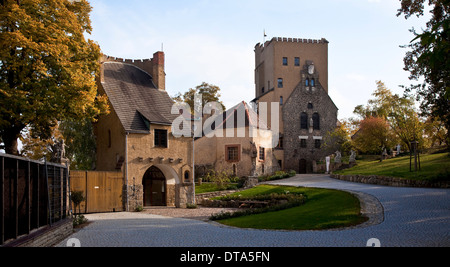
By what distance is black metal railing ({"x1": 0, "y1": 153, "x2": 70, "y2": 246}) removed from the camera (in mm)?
9133

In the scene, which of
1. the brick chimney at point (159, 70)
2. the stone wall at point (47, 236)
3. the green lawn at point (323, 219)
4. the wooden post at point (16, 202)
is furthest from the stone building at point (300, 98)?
the wooden post at point (16, 202)

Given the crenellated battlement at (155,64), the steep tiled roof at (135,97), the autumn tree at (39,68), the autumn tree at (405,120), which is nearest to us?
the autumn tree at (39,68)

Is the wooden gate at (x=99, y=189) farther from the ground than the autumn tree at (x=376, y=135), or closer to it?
closer to it

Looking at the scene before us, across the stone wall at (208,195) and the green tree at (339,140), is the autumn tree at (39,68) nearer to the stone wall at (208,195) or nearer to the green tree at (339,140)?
the stone wall at (208,195)

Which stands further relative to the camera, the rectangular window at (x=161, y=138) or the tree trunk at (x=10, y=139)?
the rectangular window at (x=161, y=138)

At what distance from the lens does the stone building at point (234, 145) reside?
41.2 meters

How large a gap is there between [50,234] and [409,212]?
41.6ft

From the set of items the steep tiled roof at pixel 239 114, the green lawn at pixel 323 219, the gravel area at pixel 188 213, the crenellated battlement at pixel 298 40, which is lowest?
the gravel area at pixel 188 213

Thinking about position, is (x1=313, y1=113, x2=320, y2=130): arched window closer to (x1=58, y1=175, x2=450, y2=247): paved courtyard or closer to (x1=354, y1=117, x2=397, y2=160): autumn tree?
(x1=354, y1=117, x2=397, y2=160): autumn tree

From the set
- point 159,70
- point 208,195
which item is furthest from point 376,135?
point 159,70

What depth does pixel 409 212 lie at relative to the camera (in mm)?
Answer: 14414
